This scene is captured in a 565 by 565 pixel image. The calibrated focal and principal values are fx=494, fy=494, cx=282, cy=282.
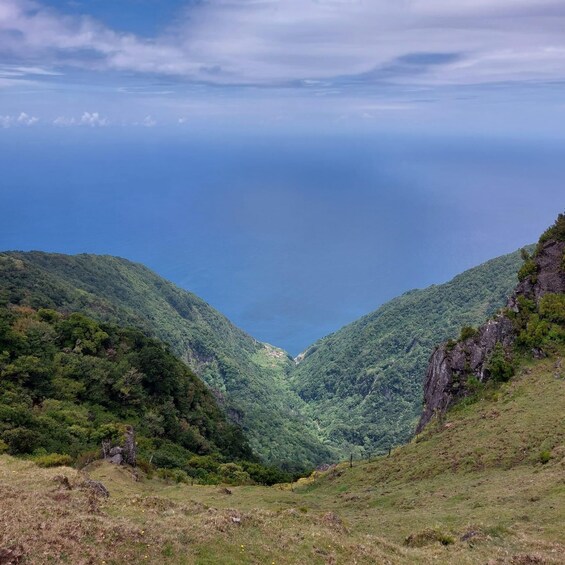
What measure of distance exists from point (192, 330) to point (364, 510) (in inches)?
4058

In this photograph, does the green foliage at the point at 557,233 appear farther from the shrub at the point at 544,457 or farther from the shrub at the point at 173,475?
the shrub at the point at 173,475

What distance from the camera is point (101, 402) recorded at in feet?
135

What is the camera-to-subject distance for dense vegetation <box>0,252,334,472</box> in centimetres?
7475

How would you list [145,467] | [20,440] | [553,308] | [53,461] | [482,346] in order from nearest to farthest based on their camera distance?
[53,461] → [20,440] → [145,467] → [553,308] → [482,346]

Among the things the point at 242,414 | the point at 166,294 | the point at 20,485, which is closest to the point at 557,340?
the point at 20,485

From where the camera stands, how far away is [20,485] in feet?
61.9

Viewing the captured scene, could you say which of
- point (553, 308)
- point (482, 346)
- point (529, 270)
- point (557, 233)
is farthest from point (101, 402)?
point (557, 233)

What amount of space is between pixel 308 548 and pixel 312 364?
4761 inches

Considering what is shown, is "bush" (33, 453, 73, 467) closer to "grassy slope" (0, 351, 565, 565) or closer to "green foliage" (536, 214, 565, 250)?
"grassy slope" (0, 351, 565, 565)

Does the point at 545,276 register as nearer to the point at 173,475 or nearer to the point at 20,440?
the point at 173,475

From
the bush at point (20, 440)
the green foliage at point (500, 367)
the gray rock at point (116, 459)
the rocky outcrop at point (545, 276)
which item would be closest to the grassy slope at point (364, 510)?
the gray rock at point (116, 459)

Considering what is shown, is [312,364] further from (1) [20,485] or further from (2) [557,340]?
(1) [20,485]

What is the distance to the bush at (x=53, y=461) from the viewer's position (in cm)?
2500

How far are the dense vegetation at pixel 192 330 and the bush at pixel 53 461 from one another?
31.7 metres
